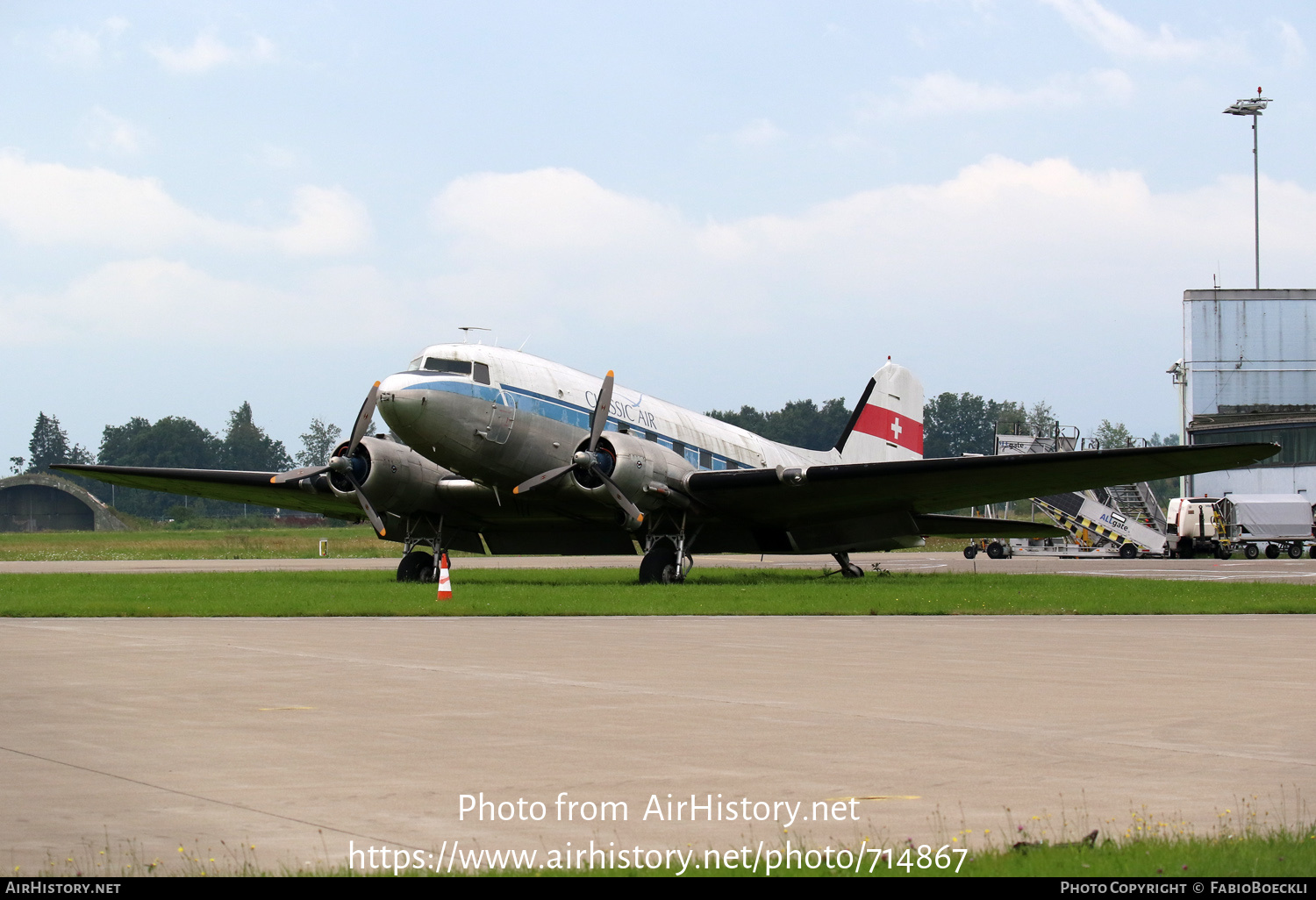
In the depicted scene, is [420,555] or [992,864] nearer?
[992,864]

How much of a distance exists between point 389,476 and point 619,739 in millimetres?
19532

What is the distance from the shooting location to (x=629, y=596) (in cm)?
2200

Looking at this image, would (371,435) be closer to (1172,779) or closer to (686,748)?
(686,748)

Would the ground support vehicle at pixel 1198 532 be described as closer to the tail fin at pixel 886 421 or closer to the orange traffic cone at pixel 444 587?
the tail fin at pixel 886 421

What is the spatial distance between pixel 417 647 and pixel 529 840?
866 centimetres

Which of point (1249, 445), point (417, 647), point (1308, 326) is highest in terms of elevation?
point (1308, 326)

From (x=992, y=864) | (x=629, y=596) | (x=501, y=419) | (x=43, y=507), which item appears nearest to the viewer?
(x=992, y=864)

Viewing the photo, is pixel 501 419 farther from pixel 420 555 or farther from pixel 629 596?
pixel 420 555

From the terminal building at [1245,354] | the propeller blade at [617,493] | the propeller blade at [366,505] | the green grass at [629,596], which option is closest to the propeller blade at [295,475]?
the propeller blade at [366,505]

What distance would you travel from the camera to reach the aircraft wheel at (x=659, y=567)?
26453mm

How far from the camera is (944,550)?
211 ft

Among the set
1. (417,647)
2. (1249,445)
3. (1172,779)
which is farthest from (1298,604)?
(1172,779)

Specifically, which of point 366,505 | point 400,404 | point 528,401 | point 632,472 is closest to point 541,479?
point 528,401

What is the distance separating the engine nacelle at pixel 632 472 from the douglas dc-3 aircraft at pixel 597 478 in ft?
0.10
